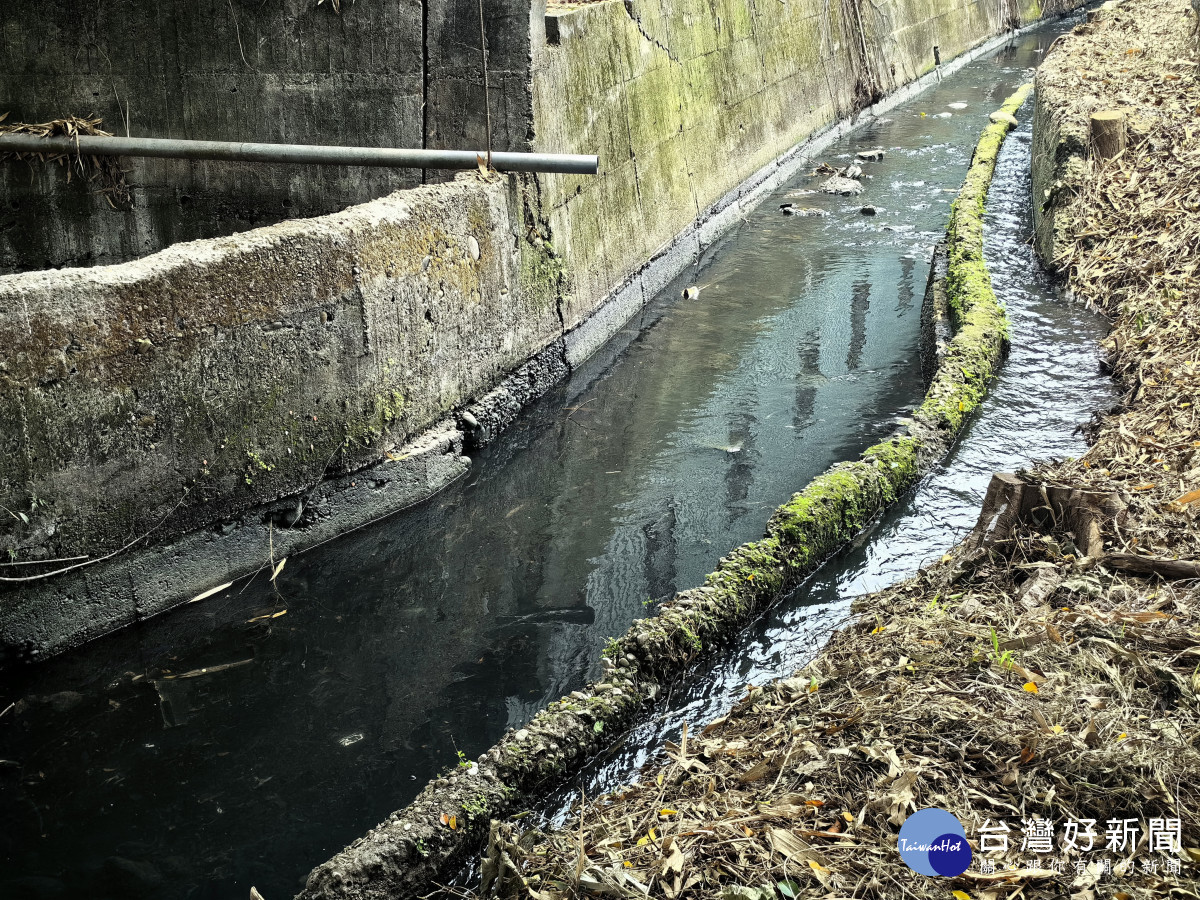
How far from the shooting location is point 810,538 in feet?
19.0

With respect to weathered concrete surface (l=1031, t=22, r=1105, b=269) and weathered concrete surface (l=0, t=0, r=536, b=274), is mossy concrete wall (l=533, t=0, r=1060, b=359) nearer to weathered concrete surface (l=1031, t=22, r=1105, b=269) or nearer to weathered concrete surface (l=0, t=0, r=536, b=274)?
weathered concrete surface (l=0, t=0, r=536, b=274)

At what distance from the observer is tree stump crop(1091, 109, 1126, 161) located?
1010 cm

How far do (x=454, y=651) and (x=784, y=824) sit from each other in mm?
2682

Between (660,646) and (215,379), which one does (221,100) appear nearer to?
(215,379)

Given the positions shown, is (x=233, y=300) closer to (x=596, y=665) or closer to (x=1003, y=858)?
(x=596, y=665)

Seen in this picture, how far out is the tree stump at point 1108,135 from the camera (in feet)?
33.1

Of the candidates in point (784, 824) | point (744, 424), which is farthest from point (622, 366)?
point (784, 824)

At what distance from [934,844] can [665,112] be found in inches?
372

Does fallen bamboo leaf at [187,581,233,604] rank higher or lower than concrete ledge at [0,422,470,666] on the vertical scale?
lower

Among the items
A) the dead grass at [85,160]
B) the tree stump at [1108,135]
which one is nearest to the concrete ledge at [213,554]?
the dead grass at [85,160]

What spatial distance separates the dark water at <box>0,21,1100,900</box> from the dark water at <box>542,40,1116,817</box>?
2cm

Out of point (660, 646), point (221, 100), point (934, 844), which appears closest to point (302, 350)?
point (660, 646)

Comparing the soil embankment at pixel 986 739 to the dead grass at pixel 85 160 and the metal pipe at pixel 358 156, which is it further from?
the dead grass at pixel 85 160

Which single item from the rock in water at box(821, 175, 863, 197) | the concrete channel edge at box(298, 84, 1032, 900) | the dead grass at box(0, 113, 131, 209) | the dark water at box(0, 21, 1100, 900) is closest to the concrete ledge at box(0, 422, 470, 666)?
the dark water at box(0, 21, 1100, 900)
